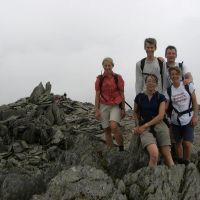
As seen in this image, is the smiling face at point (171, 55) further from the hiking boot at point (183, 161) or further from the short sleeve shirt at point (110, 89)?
the hiking boot at point (183, 161)

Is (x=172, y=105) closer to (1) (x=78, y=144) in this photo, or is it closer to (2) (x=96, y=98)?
(2) (x=96, y=98)

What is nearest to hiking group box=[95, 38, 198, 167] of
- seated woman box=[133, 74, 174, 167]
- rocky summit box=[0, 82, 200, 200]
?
seated woman box=[133, 74, 174, 167]

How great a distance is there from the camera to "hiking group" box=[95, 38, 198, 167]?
48.1 ft

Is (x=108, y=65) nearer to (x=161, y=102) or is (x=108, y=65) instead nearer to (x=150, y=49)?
(x=150, y=49)

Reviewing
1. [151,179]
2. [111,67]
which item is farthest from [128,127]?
[151,179]

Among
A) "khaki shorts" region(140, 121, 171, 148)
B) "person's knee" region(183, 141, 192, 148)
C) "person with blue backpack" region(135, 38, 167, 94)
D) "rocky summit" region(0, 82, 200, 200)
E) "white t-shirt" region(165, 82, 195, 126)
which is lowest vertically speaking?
"rocky summit" region(0, 82, 200, 200)

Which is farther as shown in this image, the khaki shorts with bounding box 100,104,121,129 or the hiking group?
the khaki shorts with bounding box 100,104,121,129

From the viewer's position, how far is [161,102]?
574 inches

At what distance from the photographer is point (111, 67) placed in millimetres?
16328

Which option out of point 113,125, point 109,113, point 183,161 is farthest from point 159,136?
point 109,113

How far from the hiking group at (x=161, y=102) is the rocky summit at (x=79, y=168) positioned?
84 centimetres

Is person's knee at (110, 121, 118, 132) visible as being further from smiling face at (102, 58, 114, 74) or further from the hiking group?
smiling face at (102, 58, 114, 74)

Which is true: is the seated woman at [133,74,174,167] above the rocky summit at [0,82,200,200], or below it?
above

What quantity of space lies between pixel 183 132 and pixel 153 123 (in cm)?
153
